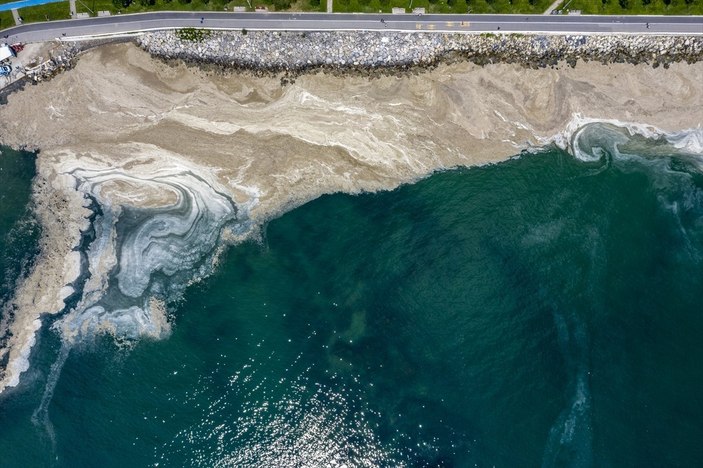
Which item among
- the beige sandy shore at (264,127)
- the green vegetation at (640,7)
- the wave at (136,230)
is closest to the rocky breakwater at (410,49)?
the beige sandy shore at (264,127)

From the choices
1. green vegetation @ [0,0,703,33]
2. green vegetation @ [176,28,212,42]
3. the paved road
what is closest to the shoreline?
green vegetation @ [176,28,212,42]

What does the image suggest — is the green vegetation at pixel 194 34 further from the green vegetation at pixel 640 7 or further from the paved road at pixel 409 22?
the green vegetation at pixel 640 7

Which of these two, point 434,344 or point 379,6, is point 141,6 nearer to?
point 379,6

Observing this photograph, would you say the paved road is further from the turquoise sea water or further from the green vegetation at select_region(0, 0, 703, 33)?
the turquoise sea water

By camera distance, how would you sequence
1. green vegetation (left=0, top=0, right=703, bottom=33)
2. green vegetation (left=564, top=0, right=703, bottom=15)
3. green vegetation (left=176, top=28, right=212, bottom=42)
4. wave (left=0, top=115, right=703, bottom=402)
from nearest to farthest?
green vegetation (left=564, top=0, right=703, bottom=15) → green vegetation (left=0, top=0, right=703, bottom=33) → green vegetation (left=176, top=28, right=212, bottom=42) → wave (left=0, top=115, right=703, bottom=402)

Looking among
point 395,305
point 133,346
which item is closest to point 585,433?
point 395,305

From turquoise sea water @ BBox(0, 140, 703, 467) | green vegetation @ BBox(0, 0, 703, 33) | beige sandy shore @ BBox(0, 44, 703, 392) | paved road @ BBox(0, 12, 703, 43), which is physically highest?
green vegetation @ BBox(0, 0, 703, 33)

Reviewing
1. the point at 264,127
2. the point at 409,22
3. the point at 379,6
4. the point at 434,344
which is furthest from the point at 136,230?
the point at 409,22
